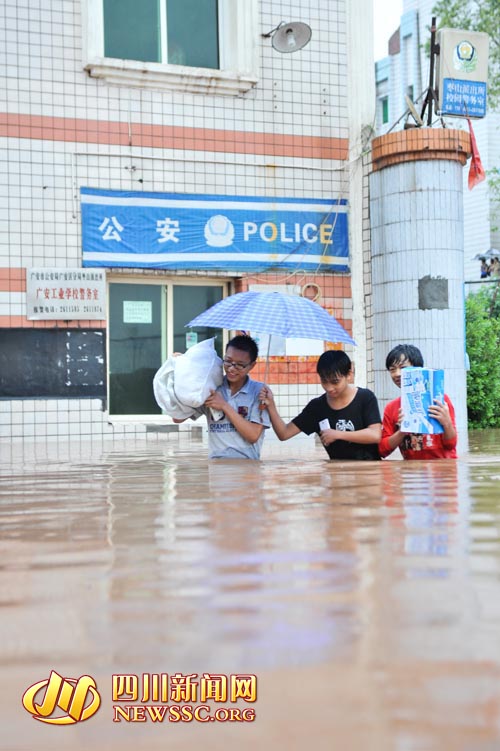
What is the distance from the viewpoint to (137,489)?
15.0ft

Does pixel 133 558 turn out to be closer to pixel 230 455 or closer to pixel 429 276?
pixel 230 455

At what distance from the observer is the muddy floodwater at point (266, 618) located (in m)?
1.37

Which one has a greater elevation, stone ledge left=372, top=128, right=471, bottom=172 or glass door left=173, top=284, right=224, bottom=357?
stone ledge left=372, top=128, right=471, bottom=172

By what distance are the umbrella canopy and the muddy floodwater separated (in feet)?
8.23

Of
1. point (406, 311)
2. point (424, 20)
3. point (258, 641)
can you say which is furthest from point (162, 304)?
point (424, 20)

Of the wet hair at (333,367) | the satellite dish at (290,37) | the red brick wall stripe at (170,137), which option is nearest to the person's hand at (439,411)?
the wet hair at (333,367)

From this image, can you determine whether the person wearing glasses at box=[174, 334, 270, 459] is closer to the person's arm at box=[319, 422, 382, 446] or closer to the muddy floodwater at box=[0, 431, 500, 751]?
the person's arm at box=[319, 422, 382, 446]

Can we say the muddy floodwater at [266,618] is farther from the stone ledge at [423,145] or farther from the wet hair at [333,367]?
the stone ledge at [423,145]

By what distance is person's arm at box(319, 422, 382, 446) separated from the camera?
564cm

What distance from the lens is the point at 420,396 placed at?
208 inches

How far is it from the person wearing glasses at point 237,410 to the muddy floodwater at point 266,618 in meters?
2.20

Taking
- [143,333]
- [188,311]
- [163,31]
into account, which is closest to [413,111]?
[163,31]

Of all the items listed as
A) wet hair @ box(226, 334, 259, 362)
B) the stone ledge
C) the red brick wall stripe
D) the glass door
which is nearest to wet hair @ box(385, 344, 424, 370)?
wet hair @ box(226, 334, 259, 362)

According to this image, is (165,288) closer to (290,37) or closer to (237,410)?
(290,37)
